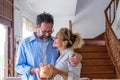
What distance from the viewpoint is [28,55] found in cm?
152

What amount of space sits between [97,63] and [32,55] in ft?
15.6

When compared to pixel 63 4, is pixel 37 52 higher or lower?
lower

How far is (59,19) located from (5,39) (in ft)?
13.4

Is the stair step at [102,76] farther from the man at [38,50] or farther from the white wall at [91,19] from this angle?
the man at [38,50]

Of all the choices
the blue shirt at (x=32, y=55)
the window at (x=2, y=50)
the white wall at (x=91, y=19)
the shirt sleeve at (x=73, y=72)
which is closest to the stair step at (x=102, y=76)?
the window at (x=2, y=50)

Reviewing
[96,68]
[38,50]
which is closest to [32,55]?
[38,50]

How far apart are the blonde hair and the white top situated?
4 centimetres

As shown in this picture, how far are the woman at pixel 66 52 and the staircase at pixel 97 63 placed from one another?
4278 mm

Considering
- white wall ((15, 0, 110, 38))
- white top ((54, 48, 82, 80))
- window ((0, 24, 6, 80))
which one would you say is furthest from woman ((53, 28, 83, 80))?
white wall ((15, 0, 110, 38))

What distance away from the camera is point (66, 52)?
4.70ft

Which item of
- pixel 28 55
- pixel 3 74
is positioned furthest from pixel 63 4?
pixel 28 55

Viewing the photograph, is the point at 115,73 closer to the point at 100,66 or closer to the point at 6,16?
the point at 100,66

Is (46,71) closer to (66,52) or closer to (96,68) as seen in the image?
(66,52)

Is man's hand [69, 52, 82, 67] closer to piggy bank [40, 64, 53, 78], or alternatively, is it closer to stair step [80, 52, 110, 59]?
piggy bank [40, 64, 53, 78]
